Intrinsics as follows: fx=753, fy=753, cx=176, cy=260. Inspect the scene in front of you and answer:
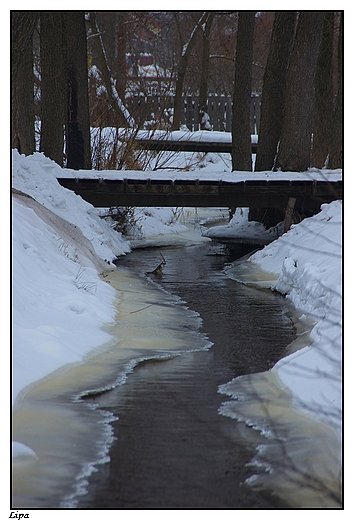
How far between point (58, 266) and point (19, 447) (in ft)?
17.5

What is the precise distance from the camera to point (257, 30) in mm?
41406

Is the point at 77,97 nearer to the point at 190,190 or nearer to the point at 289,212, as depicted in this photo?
the point at 190,190

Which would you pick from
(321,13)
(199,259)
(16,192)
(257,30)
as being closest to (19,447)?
(16,192)

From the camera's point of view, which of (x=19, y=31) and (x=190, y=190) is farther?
(x=190, y=190)

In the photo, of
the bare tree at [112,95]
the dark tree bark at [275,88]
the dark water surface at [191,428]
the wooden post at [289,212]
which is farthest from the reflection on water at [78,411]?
the bare tree at [112,95]

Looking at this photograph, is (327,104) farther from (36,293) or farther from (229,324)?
(36,293)

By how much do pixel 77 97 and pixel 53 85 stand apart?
0.84m

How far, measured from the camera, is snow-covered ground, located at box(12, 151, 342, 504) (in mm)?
6754

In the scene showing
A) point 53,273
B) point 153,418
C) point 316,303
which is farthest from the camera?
point 53,273

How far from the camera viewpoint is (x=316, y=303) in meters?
9.70

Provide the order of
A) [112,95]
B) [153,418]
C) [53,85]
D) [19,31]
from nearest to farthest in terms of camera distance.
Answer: [153,418], [19,31], [53,85], [112,95]

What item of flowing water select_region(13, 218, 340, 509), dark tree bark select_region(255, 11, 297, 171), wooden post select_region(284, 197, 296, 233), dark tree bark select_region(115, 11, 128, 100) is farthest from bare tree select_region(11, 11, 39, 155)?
dark tree bark select_region(115, 11, 128, 100)

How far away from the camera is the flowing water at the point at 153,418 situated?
491 cm

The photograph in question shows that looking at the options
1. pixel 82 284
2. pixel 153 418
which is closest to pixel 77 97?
pixel 82 284
